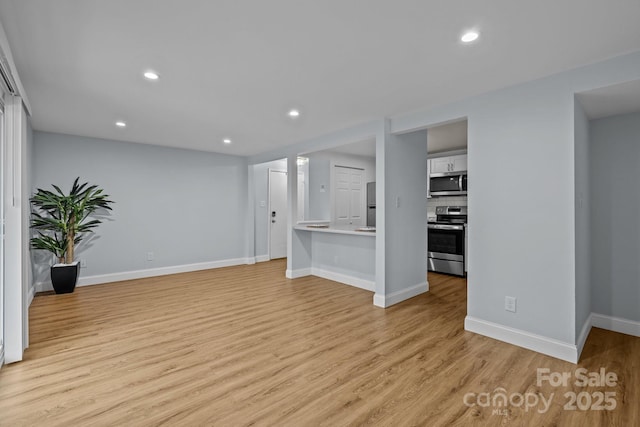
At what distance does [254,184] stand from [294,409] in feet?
17.7

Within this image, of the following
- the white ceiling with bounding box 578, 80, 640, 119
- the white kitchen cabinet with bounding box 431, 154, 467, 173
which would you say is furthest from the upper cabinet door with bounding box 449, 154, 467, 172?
the white ceiling with bounding box 578, 80, 640, 119

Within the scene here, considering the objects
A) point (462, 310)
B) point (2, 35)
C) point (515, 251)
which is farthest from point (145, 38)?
point (462, 310)

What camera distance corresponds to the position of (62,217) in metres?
4.38

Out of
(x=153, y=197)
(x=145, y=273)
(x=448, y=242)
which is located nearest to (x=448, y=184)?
(x=448, y=242)

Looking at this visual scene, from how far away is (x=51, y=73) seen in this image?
2.56 metres

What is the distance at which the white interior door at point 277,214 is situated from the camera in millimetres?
7137

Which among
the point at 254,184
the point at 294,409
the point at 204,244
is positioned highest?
the point at 254,184

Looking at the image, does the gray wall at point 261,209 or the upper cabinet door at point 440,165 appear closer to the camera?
the upper cabinet door at point 440,165

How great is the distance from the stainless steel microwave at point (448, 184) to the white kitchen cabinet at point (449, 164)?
8 centimetres

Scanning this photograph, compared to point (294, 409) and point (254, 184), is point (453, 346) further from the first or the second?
point (254, 184)

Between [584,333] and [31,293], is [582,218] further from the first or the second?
[31,293]

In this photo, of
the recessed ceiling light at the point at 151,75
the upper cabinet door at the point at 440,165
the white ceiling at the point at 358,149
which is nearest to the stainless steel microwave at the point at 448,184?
the upper cabinet door at the point at 440,165

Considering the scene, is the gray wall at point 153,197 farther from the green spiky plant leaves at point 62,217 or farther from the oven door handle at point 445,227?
the oven door handle at point 445,227

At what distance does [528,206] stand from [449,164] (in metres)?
3.27
